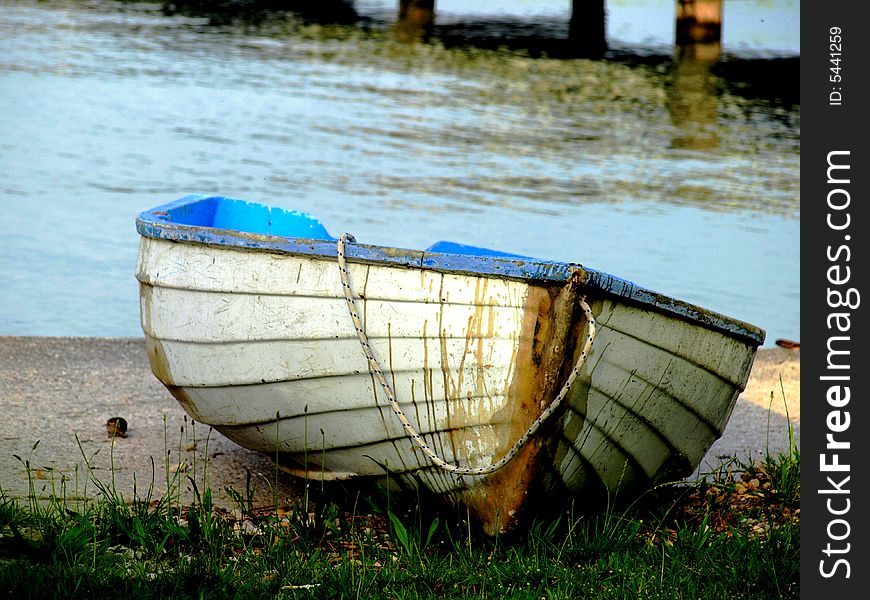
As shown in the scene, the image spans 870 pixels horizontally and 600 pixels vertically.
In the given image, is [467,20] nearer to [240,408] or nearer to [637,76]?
[637,76]

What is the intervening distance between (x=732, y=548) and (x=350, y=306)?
157 centimetres

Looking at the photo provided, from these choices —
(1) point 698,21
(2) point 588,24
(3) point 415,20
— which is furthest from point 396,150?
(2) point 588,24

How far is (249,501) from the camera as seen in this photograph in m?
4.51

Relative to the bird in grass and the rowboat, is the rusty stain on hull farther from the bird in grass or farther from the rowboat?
the bird in grass

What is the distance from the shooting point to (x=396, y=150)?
15305mm

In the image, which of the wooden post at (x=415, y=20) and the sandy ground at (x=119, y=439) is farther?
the wooden post at (x=415, y=20)

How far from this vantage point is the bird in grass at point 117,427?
5465 mm

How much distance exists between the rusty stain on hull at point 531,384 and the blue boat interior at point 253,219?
5.36 feet

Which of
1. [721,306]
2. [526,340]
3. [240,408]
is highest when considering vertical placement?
[526,340]

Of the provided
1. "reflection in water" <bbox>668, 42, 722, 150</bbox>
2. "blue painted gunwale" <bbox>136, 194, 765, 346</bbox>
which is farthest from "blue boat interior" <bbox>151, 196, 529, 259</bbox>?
"reflection in water" <bbox>668, 42, 722, 150</bbox>

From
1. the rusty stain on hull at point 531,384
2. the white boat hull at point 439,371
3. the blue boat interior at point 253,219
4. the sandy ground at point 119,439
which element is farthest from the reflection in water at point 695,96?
the rusty stain on hull at point 531,384

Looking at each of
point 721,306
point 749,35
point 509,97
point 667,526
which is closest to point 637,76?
point 509,97

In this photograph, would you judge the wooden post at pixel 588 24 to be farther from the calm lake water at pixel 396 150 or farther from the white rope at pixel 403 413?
the white rope at pixel 403 413

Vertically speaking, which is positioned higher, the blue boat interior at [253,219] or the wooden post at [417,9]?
the wooden post at [417,9]
